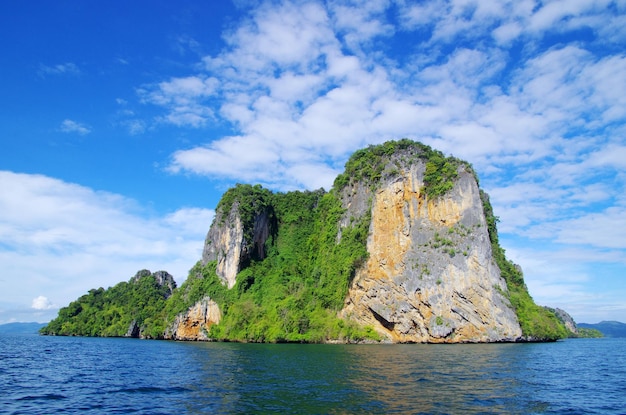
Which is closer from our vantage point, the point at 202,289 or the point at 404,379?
the point at 404,379

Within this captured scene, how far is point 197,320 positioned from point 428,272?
153 feet

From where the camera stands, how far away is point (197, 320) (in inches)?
3356

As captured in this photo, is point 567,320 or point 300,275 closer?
point 300,275

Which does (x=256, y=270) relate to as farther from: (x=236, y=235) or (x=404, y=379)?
(x=404, y=379)

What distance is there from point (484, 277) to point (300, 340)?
31.0 m

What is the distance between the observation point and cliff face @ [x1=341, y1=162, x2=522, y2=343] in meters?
63.2

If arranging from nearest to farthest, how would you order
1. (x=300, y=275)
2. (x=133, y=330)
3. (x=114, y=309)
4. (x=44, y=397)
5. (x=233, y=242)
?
(x=44, y=397), (x=233, y=242), (x=300, y=275), (x=133, y=330), (x=114, y=309)

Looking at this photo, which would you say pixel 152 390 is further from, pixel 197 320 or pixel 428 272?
pixel 197 320

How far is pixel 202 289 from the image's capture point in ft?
288

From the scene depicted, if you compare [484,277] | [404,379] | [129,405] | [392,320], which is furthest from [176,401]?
[484,277]

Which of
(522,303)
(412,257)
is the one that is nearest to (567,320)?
(522,303)

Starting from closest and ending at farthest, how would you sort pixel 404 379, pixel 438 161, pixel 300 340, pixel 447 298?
pixel 404 379
pixel 447 298
pixel 300 340
pixel 438 161

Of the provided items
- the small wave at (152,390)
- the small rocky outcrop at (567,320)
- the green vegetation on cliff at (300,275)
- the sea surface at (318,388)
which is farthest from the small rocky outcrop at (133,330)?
the small rocky outcrop at (567,320)

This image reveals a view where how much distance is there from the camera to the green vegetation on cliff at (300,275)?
71.9 metres
